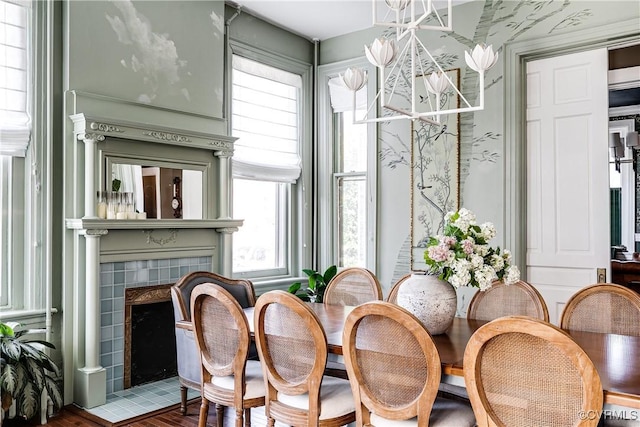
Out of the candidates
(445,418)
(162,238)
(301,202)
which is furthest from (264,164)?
(445,418)

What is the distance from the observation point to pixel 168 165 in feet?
12.8

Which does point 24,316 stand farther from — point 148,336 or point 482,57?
point 482,57

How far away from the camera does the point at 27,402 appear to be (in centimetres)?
298

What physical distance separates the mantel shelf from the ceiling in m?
1.84

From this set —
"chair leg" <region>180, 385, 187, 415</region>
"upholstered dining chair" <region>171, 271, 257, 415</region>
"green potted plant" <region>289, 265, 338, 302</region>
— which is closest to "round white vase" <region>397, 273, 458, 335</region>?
"upholstered dining chair" <region>171, 271, 257, 415</region>

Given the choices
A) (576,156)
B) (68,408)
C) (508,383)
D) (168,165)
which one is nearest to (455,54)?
(576,156)

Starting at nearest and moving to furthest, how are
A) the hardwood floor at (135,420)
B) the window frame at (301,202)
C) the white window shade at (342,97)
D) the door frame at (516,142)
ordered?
1. the hardwood floor at (135,420)
2. the door frame at (516,142)
3. the white window shade at (342,97)
4. the window frame at (301,202)

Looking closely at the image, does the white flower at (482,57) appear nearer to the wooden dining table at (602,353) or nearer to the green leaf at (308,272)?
the wooden dining table at (602,353)

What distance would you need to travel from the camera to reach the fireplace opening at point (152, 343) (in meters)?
3.76

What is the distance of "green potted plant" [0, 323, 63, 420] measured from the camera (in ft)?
9.63

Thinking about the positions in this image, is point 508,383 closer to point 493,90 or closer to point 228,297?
point 228,297

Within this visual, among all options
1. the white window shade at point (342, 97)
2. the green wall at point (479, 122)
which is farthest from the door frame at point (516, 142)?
the white window shade at point (342, 97)

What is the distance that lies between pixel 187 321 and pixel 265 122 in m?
2.41

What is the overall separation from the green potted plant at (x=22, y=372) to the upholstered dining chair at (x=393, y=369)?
1986 mm
